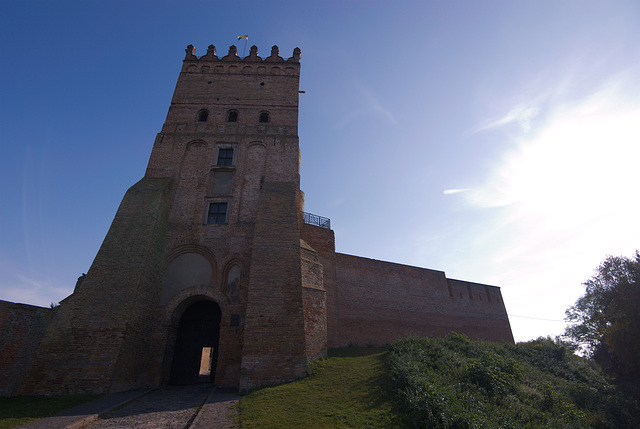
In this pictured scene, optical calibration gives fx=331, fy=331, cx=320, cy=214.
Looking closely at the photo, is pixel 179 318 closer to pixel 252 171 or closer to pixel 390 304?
pixel 252 171

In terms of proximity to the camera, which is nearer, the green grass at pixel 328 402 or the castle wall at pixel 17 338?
the green grass at pixel 328 402

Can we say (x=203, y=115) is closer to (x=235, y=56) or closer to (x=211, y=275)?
(x=235, y=56)

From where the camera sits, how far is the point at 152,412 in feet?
25.0

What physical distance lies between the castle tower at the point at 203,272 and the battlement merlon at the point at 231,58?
1.89 metres

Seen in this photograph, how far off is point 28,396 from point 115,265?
3.95 meters

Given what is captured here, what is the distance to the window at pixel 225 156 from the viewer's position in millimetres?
15133

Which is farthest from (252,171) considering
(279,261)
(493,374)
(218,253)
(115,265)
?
(493,374)

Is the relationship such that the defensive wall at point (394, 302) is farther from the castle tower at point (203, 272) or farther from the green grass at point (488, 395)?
the green grass at point (488, 395)

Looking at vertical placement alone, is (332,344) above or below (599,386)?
above

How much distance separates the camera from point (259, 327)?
10031 millimetres

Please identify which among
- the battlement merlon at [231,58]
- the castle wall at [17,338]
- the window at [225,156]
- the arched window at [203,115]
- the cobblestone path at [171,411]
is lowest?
the cobblestone path at [171,411]


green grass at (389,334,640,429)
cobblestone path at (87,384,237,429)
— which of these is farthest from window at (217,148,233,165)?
green grass at (389,334,640,429)

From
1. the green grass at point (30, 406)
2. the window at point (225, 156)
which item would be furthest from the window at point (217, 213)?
the green grass at point (30, 406)

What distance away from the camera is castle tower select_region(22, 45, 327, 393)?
9.70 meters
